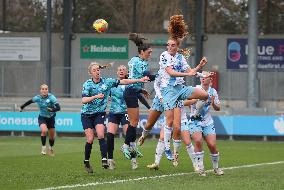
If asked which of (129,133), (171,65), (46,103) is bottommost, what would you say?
(129,133)

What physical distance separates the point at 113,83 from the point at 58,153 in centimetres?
756

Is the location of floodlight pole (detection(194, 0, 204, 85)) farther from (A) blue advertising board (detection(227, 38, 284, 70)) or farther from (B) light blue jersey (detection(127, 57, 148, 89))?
(B) light blue jersey (detection(127, 57, 148, 89))

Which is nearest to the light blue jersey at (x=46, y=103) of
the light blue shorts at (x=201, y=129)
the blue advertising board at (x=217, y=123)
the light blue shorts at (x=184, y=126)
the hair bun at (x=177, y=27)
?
the blue advertising board at (x=217, y=123)

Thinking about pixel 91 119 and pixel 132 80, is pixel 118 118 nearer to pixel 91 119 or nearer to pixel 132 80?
pixel 91 119

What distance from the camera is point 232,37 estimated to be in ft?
149

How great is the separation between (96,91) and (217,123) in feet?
53.5

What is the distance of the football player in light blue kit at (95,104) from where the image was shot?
1743cm

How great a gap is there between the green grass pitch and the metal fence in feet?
49.8

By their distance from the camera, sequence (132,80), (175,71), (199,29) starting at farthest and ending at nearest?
(199,29)
(132,80)
(175,71)

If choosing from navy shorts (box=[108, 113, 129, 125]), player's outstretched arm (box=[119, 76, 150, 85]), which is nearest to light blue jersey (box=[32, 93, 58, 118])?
navy shorts (box=[108, 113, 129, 125])

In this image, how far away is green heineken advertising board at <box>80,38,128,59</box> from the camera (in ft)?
151

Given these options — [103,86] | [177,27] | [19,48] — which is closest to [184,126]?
[103,86]

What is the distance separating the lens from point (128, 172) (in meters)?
17.5

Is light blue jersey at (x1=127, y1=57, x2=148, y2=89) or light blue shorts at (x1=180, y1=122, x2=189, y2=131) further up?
light blue jersey at (x1=127, y1=57, x2=148, y2=89)
